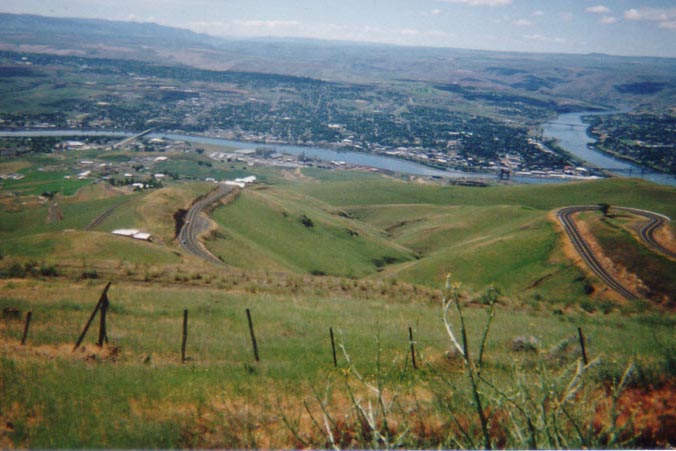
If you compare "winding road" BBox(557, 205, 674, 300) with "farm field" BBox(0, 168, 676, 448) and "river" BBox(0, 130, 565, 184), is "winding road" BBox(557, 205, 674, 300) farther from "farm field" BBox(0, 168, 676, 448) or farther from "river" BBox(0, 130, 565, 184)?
"river" BBox(0, 130, 565, 184)

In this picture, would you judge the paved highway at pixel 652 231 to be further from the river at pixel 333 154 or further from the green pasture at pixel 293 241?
the river at pixel 333 154

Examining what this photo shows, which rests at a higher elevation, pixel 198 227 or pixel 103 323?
pixel 103 323

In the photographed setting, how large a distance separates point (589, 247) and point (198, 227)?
44817 mm

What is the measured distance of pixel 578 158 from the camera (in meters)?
162

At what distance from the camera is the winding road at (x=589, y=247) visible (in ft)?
117

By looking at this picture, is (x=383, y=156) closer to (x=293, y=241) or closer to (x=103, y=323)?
(x=293, y=241)

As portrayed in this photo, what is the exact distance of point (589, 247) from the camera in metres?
44.4

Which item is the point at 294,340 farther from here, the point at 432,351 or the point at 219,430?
the point at 219,430

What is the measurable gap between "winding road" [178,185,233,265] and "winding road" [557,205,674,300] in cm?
3603

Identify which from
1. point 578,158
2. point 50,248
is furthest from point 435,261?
point 578,158

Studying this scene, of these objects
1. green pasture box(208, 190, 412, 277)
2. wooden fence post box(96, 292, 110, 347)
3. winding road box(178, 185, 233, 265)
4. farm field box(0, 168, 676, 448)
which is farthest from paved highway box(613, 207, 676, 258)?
wooden fence post box(96, 292, 110, 347)

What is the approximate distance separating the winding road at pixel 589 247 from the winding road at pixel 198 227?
36.0 metres

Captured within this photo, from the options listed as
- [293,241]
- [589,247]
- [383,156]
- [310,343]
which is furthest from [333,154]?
[310,343]

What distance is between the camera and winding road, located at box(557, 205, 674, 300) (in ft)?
117
